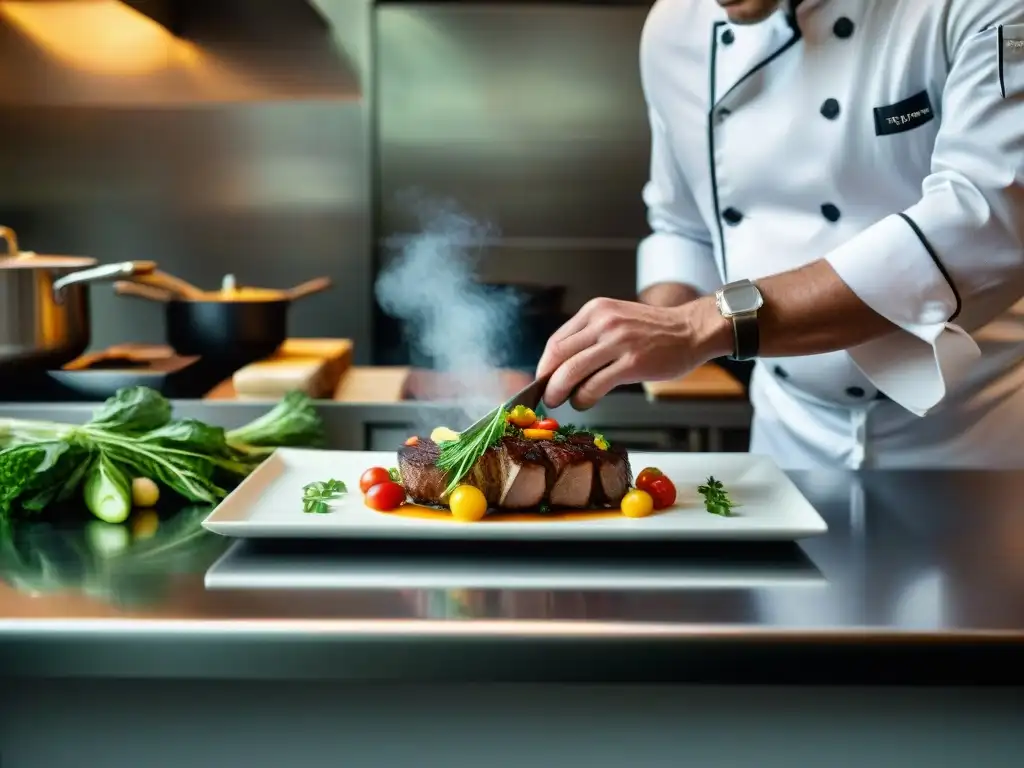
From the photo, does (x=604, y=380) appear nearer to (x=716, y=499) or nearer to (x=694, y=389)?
(x=716, y=499)

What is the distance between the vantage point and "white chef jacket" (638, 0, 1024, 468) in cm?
151

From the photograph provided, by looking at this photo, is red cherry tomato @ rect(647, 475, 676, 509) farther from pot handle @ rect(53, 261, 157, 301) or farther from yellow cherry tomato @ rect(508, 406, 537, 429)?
pot handle @ rect(53, 261, 157, 301)

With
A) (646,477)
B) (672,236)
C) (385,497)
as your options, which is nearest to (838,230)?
(672,236)

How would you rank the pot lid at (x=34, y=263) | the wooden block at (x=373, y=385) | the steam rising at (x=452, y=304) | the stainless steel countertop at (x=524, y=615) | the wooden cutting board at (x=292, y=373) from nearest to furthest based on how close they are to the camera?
1. the stainless steel countertop at (x=524, y=615)
2. the pot lid at (x=34, y=263)
3. the wooden cutting board at (x=292, y=373)
4. the wooden block at (x=373, y=385)
5. the steam rising at (x=452, y=304)

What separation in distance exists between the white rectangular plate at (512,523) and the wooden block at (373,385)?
1245 millimetres

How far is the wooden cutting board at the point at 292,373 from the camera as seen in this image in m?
2.39

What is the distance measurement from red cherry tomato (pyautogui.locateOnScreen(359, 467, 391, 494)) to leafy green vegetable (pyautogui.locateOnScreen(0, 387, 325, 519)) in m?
0.20

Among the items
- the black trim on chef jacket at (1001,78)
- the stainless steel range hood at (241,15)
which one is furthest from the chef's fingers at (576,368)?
the stainless steel range hood at (241,15)

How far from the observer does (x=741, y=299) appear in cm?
150

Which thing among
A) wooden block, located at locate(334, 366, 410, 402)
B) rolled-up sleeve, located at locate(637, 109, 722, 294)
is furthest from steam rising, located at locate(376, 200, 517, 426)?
rolled-up sleeve, located at locate(637, 109, 722, 294)

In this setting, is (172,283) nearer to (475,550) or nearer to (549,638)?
(475,550)

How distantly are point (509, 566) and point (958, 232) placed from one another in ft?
2.54

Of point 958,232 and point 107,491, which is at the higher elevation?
point 958,232

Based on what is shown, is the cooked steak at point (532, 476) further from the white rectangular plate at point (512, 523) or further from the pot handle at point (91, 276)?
the pot handle at point (91, 276)
